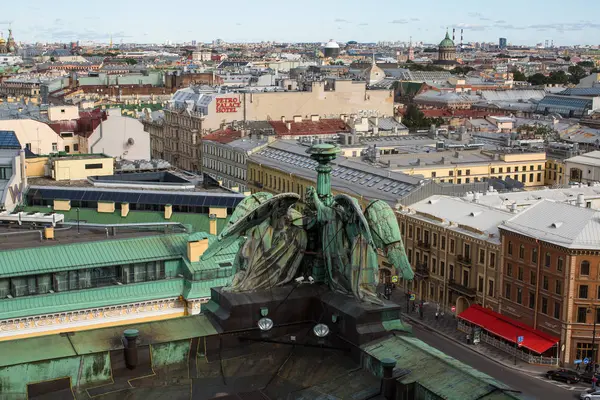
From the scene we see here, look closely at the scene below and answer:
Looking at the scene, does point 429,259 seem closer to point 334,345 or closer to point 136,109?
point 334,345

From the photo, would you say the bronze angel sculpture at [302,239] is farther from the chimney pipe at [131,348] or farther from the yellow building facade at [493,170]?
the yellow building facade at [493,170]

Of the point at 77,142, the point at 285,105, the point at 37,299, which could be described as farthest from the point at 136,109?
the point at 37,299

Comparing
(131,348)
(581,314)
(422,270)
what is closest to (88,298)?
(131,348)

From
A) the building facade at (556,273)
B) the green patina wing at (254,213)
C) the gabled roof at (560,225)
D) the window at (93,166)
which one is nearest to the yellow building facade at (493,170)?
the gabled roof at (560,225)

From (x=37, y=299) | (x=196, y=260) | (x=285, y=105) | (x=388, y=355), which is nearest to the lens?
(x=388, y=355)

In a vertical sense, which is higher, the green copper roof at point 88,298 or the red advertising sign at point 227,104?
the red advertising sign at point 227,104

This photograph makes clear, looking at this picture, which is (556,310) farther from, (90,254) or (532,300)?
(90,254)
